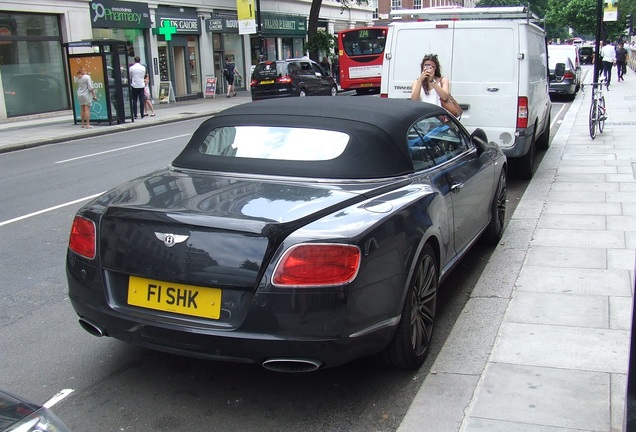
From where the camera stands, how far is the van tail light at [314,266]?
3.26m

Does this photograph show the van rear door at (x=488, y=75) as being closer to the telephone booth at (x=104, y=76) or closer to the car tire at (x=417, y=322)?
the car tire at (x=417, y=322)

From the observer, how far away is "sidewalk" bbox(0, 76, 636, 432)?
3451 millimetres

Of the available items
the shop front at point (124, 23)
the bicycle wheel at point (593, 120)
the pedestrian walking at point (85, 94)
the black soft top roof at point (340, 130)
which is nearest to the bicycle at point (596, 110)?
the bicycle wheel at point (593, 120)

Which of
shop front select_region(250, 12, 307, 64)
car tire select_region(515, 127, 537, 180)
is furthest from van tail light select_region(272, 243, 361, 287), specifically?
shop front select_region(250, 12, 307, 64)

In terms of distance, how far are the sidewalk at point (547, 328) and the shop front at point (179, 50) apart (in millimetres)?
24390

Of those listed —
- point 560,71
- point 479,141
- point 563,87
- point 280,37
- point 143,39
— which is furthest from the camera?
point 280,37

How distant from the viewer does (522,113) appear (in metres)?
8.95

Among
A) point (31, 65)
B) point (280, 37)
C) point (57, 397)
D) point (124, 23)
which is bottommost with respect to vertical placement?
point (57, 397)

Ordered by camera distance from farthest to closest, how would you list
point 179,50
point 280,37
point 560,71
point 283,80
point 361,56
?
1. point 280,37
2. point 179,50
3. point 361,56
4. point 283,80
5. point 560,71

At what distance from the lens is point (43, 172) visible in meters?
12.4

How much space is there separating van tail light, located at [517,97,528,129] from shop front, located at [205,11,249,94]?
2655 cm

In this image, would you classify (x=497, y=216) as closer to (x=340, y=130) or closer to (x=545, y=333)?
(x=545, y=333)

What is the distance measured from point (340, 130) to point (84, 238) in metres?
1.70

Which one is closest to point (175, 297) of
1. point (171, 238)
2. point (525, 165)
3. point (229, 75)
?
point (171, 238)
